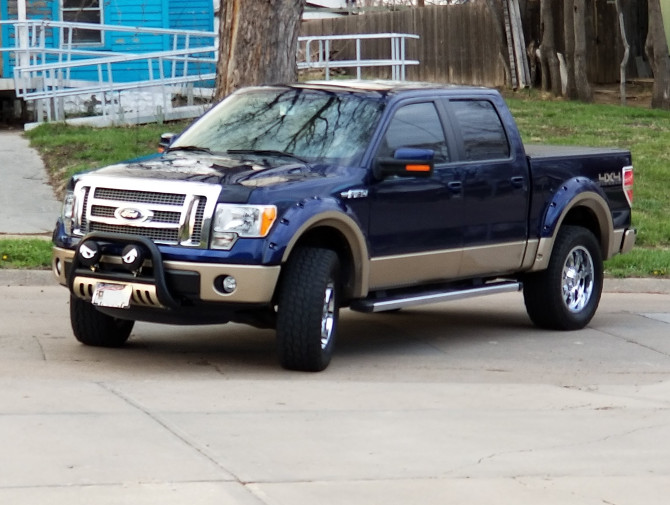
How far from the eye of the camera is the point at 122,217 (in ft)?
26.7

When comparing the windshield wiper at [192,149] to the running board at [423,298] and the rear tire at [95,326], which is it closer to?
the rear tire at [95,326]

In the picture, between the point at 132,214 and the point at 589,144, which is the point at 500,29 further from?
the point at 132,214

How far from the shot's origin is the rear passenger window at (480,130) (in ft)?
31.8

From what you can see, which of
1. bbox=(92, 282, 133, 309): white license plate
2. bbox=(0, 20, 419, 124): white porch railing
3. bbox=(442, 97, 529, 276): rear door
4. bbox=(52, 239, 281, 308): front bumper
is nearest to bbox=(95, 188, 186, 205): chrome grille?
bbox=(52, 239, 281, 308): front bumper

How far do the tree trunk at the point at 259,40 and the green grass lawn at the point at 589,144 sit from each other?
2.92 meters

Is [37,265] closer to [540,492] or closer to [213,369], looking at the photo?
[213,369]

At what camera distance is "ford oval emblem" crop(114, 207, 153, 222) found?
8.06 meters

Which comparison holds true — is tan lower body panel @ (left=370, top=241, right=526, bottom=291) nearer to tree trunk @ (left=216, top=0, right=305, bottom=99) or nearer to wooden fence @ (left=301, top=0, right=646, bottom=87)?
tree trunk @ (left=216, top=0, right=305, bottom=99)

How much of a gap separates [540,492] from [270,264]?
8.57ft

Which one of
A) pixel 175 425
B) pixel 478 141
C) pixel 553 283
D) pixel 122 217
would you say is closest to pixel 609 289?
pixel 553 283

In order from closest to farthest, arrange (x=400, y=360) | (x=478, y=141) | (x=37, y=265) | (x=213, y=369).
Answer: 1. (x=213, y=369)
2. (x=400, y=360)
3. (x=478, y=141)
4. (x=37, y=265)

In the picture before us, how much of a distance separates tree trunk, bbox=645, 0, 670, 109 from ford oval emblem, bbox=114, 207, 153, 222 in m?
20.3

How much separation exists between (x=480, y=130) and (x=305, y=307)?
100 inches

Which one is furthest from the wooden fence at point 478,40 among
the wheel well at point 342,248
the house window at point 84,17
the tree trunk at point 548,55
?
the wheel well at point 342,248
